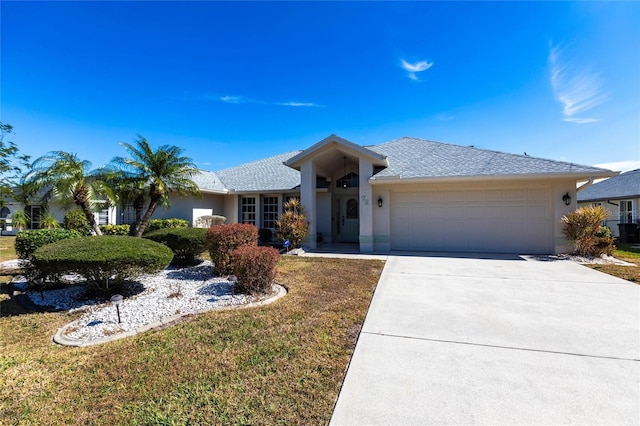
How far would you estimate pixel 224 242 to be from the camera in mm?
6941

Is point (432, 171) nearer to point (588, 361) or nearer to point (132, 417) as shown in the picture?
point (588, 361)

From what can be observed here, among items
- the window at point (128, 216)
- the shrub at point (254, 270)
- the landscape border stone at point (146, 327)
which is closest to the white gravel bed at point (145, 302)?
the landscape border stone at point (146, 327)

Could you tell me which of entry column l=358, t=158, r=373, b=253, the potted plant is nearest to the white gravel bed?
entry column l=358, t=158, r=373, b=253

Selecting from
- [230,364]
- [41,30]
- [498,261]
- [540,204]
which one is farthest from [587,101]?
[41,30]

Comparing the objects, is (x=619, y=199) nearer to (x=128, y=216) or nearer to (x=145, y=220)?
(x=145, y=220)

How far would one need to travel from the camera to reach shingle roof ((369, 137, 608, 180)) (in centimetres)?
1024

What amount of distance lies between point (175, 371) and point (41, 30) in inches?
459

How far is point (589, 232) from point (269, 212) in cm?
1439

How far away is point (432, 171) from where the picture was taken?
37.2ft

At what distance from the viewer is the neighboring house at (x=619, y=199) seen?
1716 centimetres

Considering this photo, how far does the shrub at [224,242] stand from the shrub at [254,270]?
1150 millimetres

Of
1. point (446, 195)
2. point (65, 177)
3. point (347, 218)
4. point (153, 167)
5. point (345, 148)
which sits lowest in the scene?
point (347, 218)

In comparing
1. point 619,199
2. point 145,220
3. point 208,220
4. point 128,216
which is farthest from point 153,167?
point 619,199

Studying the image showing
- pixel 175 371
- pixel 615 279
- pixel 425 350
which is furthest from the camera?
pixel 615 279
